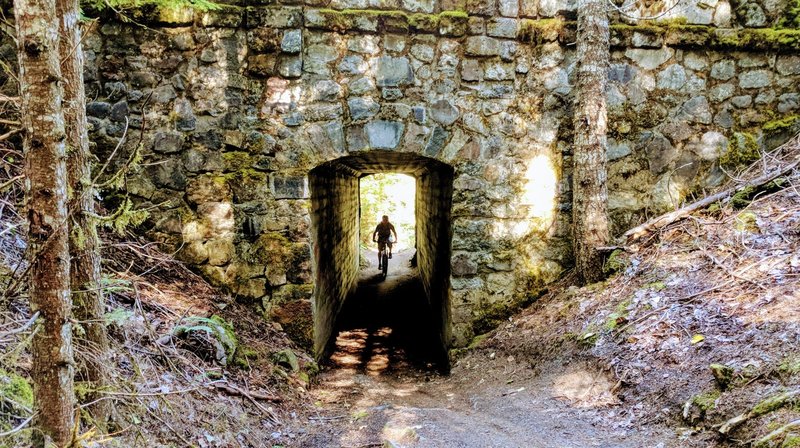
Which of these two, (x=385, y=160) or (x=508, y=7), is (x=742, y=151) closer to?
(x=508, y=7)

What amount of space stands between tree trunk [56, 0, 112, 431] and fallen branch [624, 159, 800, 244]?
421 cm

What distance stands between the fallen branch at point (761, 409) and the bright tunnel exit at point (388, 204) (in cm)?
1284

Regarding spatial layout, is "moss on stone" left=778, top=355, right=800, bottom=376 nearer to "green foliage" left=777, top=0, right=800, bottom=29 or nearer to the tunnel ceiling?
the tunnel ceiling

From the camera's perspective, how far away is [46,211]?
1357 mm

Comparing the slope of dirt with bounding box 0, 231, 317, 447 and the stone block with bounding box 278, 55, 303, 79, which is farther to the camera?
the stone block with bounding box 278, 55, 303, 79

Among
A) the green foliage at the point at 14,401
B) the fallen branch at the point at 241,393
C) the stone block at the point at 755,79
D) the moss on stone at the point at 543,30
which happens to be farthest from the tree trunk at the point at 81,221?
the stone block at the point at 755,79

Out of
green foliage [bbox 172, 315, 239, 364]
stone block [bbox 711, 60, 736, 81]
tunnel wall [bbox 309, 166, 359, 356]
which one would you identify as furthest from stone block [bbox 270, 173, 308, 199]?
stone block [bbox 711, 60, 736, 81]

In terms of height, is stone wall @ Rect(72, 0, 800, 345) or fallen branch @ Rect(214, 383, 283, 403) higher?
stone wall @ Rect(72, 0, 800, 345)

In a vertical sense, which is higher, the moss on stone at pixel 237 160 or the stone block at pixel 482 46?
the stone block at pixel 482 46

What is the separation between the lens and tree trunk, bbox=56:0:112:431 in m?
1.64

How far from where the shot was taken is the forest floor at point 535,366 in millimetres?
2068

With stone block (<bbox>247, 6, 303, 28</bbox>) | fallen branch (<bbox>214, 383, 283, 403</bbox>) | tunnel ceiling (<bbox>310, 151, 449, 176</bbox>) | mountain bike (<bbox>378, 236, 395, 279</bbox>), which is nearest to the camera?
fallen branch (<bbox>214, 383, 283, 403</bbox>)

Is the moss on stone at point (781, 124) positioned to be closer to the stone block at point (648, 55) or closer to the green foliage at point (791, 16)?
the green foliage at point (791, 16)

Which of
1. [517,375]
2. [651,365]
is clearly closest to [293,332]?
[517,375]
